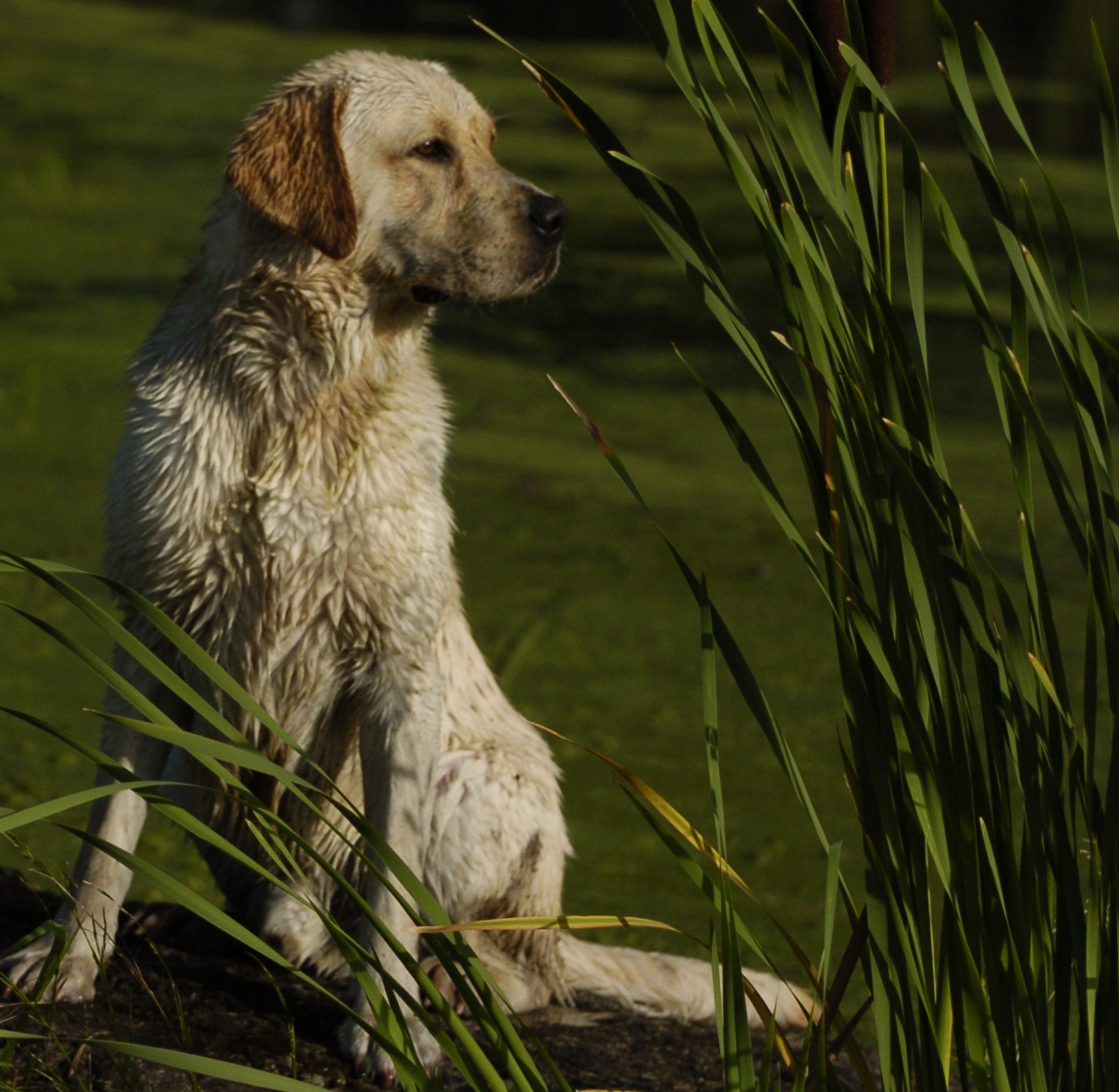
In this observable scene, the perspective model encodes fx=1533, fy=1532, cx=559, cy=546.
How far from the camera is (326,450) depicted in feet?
8.22

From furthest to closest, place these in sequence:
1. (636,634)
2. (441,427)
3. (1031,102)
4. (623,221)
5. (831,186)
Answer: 1. (1031,102)
2. (623,221)
3. (636,634)
4. (441,427)
5. (831,186)

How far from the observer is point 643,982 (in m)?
2.88

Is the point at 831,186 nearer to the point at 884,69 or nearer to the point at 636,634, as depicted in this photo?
the point at 884,69

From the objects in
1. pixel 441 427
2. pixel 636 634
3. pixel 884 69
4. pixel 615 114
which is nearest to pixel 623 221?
pixel 615 114

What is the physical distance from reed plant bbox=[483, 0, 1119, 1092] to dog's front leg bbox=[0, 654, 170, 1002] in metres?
1.19

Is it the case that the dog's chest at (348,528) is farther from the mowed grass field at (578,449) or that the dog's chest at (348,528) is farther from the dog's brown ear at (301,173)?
the mowed grass field at (578,449)

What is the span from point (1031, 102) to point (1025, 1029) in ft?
43.6

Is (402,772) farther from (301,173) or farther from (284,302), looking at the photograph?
(301,173)

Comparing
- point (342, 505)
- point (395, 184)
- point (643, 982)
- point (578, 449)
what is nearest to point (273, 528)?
point (342, 505)

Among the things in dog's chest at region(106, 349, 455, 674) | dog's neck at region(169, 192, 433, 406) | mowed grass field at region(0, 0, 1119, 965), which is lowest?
mowed grass field at region(0, 0, 1119, 965)

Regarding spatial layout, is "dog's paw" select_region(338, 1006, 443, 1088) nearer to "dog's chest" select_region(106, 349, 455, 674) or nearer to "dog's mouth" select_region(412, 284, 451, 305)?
"dog's chest" select_region(106, 349, 455, 674)

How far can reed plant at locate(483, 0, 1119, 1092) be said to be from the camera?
139 cm

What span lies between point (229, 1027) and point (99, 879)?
0.31 m

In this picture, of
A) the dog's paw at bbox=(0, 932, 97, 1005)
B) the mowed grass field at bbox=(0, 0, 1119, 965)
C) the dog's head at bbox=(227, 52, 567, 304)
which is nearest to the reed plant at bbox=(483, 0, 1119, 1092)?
the dog's head at bbox=(227, 52, 567, 304)
